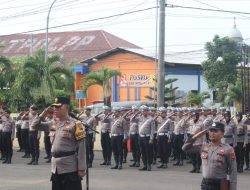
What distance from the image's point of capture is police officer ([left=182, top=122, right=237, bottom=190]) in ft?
22.0

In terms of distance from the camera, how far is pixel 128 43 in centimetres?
7319

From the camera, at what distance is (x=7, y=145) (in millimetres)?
17125

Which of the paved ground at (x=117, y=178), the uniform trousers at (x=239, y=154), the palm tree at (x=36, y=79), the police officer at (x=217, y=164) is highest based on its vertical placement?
the palm tree at (x=36, y=79)

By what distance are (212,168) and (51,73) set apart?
19.6m

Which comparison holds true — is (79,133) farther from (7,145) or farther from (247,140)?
(7,145)

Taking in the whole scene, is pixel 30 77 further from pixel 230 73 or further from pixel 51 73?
pixel 230 73

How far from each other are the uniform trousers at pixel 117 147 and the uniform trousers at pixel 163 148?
1232 mm

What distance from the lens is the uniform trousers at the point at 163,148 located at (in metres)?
16.0

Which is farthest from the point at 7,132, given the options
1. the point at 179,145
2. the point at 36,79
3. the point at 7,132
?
the point at 36,79

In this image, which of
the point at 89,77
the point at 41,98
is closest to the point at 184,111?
the point at 41,98

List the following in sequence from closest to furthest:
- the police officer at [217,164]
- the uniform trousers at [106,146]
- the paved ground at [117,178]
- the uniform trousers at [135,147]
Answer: the police officer at [217,164] < the paved ground at [117,178] < the uniform trousers at [135,147] < the uniform trousers at [106,146]

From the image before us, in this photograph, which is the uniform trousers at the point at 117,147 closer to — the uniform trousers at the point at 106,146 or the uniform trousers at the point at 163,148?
the uniform trousers at the point at 106,146

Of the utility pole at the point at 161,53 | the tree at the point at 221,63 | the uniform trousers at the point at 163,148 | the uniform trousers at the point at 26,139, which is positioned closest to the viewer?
the uniform trousers at the point at 163,148

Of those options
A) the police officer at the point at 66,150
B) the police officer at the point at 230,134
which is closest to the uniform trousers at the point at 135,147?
the police officer at the point at 230,134
